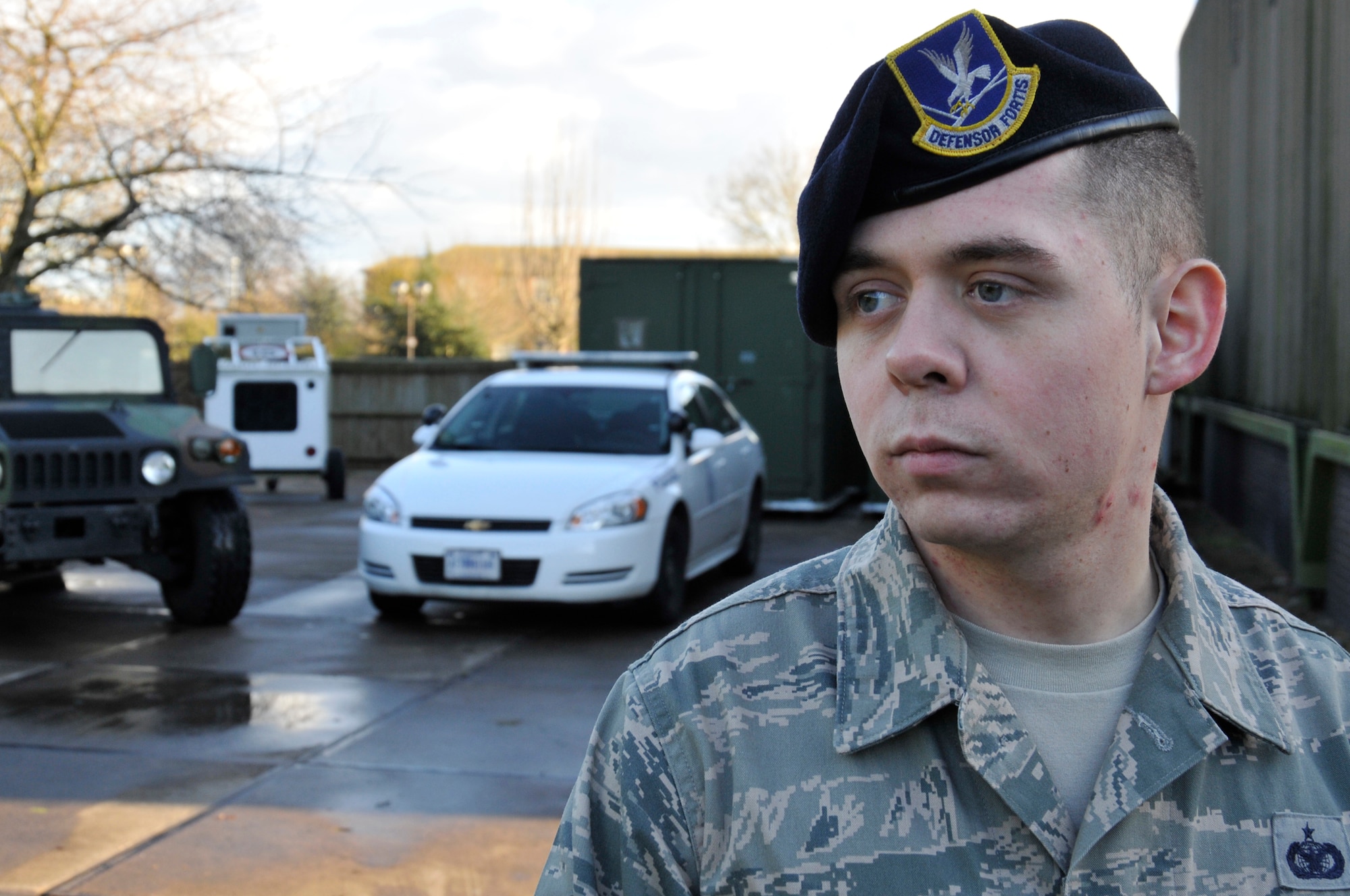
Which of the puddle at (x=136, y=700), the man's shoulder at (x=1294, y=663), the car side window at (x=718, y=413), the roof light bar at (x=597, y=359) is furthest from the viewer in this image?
the roof light bar at (x=597, y=359)

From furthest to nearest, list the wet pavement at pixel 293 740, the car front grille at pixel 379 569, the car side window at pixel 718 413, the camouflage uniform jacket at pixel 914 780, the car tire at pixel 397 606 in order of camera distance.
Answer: the car side window at pixel 718 413
the car tire at pixel 397 606
the car front grille at pixel 379 569
the wet pavement at pixel 293 740
the camouflage uniform jacket at pixel 914 780

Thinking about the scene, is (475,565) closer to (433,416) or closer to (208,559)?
(208,559)

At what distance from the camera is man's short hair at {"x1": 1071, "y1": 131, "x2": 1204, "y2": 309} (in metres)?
1.26

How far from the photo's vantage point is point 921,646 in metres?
1.31

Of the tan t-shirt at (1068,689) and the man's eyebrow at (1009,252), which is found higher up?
the man's eyebrow at (1009,252)

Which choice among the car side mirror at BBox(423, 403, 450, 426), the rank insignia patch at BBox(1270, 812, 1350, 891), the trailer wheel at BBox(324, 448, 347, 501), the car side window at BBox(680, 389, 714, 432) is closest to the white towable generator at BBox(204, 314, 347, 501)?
the trailer wheel at BBox(324, 448, 347, 501)

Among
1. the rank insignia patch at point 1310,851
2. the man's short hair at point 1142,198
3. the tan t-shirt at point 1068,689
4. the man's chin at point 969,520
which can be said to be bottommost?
the rank insignia patch at point 1310,851

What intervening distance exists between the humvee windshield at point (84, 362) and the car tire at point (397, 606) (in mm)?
2171

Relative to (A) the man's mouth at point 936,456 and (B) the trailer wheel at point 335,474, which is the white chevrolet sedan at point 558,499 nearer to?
(A) the man's mouth at point 936,456

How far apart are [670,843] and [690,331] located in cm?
1310

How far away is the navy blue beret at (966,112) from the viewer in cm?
123

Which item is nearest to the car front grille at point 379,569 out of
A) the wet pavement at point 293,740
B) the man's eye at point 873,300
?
the wet pavement at point 293,740

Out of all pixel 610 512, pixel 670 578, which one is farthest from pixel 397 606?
pixel 670 578

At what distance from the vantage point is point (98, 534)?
7492 mm
